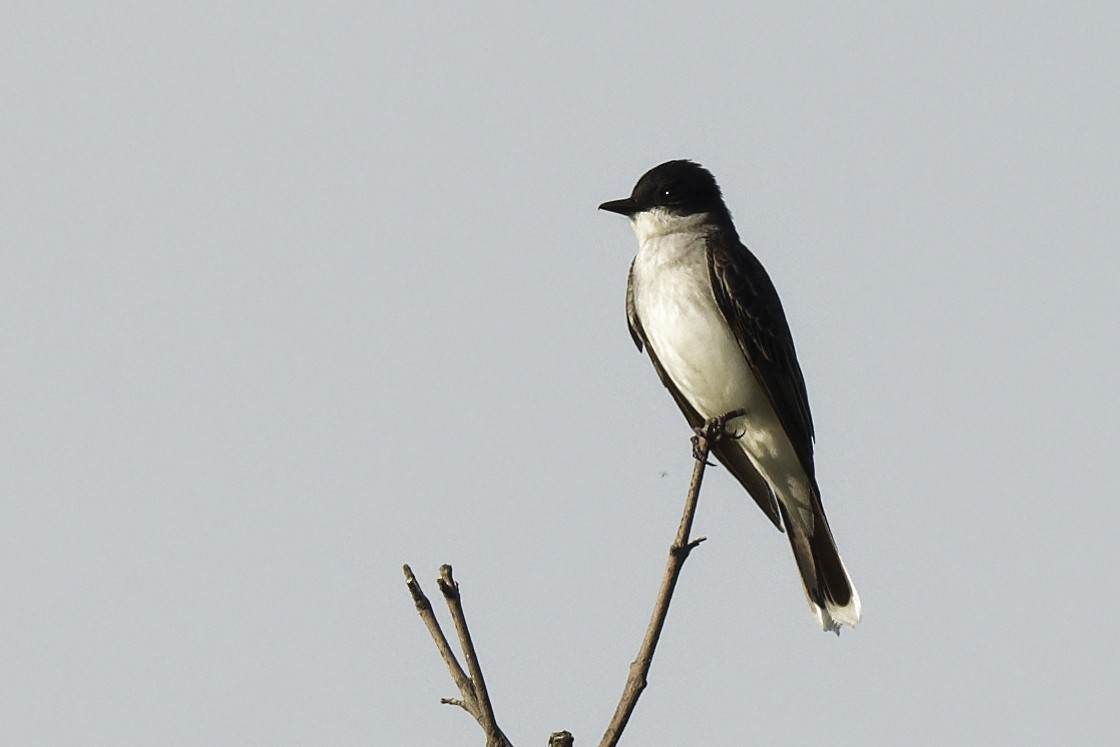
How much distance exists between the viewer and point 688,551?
4.84m

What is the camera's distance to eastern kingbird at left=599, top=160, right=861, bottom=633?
8.86m

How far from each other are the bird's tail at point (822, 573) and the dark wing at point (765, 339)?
0.94 feet

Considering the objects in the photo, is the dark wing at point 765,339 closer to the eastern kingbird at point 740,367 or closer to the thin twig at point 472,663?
the eastern kingbird at point 740,367

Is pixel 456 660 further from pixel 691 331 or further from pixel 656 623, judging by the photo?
pixel 691 331

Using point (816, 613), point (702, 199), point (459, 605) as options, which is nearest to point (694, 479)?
point (459, 605)

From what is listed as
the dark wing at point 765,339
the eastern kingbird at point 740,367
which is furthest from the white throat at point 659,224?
the dark wing at point 765,339

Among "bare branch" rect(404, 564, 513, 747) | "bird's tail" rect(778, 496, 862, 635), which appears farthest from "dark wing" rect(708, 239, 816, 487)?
"bare branch" rect(404, 564, 513, 747)

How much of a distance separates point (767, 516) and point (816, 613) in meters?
0.77

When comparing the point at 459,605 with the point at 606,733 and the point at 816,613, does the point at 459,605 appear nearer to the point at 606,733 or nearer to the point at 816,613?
the point at 606,733

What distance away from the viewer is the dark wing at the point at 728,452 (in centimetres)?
920

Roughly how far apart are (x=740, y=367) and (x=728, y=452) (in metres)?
0.62

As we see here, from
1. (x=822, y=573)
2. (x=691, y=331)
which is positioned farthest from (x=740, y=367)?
(x=822, y=573)

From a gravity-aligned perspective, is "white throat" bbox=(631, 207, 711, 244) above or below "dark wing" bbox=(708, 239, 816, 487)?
above

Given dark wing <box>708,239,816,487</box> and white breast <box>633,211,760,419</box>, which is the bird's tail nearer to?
dark wing <box>708,239,816,487</box>
